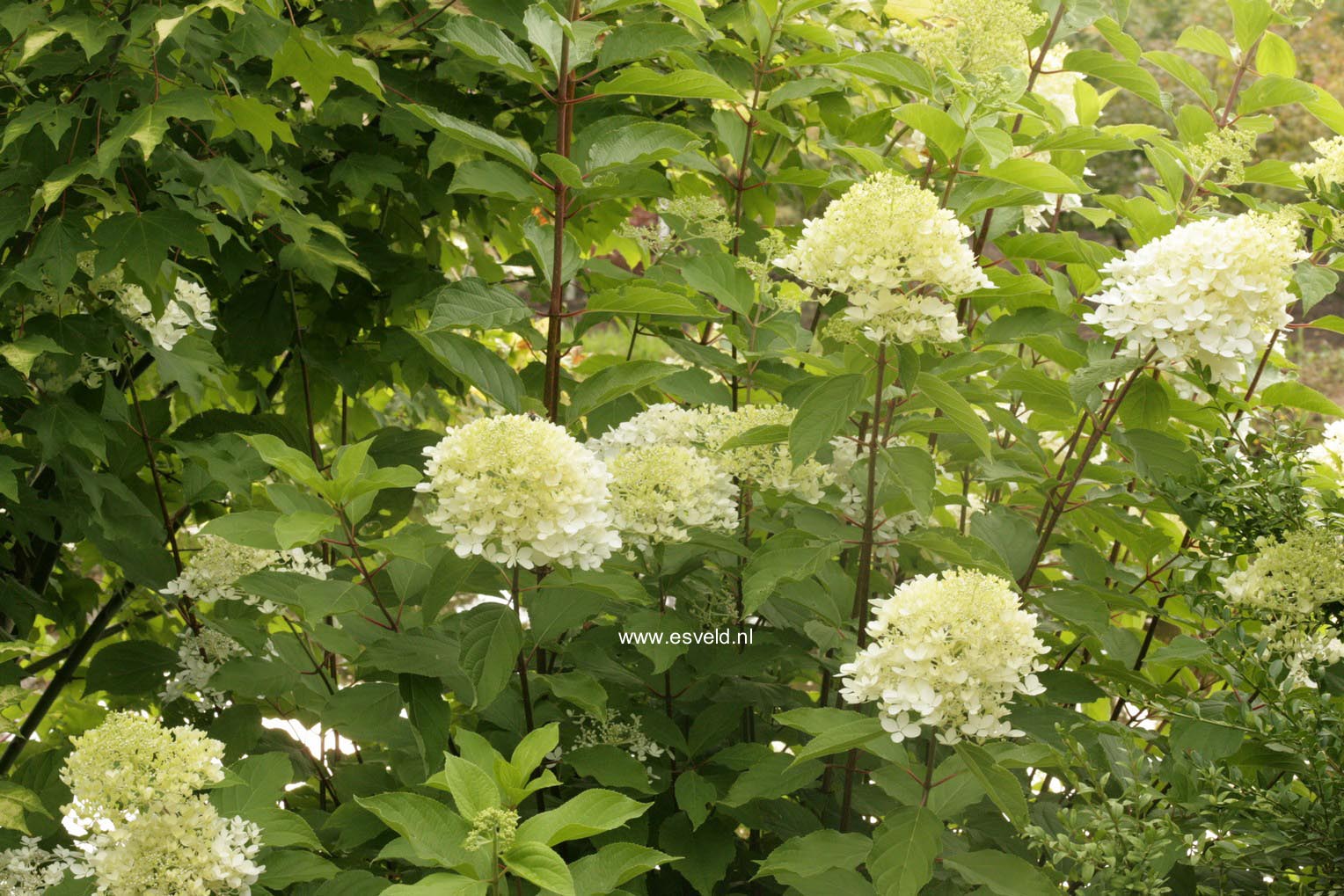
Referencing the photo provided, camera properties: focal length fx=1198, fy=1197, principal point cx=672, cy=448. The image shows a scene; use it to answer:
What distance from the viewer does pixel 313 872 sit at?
1718mm

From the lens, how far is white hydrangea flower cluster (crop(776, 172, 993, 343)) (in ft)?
5.63

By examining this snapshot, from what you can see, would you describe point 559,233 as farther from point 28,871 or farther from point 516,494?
point 28,871

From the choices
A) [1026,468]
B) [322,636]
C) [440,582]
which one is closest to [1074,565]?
[1026,468]

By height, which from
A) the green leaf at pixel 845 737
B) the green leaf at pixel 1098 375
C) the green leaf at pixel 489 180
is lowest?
the green leaf at pixel 845 737

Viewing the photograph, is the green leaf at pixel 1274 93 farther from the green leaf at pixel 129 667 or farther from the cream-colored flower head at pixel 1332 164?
the green leaf at pixel 129 667

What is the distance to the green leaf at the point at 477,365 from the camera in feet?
6.53

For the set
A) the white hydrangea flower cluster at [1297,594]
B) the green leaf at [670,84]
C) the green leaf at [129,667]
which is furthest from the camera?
the green leaf at [129,667]

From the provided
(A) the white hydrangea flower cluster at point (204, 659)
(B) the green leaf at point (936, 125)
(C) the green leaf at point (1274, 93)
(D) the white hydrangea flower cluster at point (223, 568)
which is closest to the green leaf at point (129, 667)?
(A) the white hydrangea flower cluster at point (204, 659)

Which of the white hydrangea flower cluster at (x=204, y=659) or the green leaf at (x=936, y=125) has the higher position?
the green leaf at (x=936, y=125)

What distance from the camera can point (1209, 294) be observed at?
185cm

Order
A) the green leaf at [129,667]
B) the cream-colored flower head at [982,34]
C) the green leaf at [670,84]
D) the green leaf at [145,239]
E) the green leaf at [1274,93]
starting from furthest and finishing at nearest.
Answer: the green leaf at [129,667] < the green leaf at [1274,93] < the cream-colored flower head at [982,34] < the green leaf at [145,239] < the green leaf at [670,84]

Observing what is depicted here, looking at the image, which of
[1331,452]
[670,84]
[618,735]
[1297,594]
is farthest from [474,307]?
[1331,452]

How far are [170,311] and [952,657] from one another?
1.75 m

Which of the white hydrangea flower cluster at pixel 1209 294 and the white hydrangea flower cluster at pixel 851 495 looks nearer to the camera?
the white hydrangea flower cluster at pixel 1209 294
